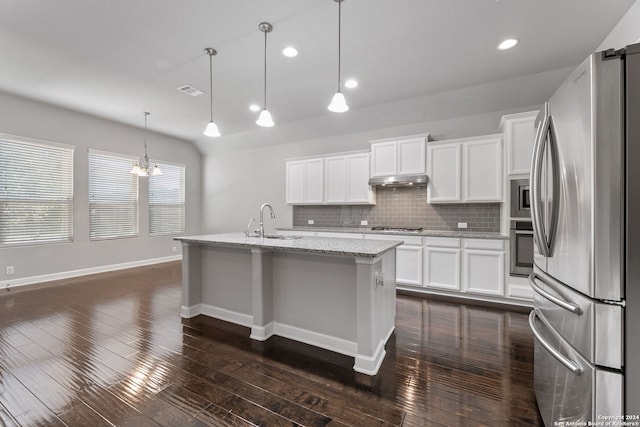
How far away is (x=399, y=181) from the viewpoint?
4.54m

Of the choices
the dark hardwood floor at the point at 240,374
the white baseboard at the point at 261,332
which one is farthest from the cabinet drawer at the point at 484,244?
the white baseboard at the point at 261,332

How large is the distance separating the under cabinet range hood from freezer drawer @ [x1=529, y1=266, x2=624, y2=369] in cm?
318

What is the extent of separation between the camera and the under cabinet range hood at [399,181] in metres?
4.41

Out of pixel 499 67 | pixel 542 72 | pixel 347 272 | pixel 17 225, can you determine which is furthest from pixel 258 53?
pixel 17 225

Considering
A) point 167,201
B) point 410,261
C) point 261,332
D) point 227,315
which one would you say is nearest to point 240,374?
point 261,332

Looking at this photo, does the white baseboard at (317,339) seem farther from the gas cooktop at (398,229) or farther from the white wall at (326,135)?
the white wall at (326,135)

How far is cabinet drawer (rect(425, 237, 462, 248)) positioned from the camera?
3.96m

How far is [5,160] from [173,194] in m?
2.97

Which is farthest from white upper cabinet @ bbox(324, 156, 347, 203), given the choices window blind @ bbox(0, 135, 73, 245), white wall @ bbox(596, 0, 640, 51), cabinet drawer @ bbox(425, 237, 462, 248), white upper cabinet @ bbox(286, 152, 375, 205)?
window blind @ bbox(0, 135, 73, 245)

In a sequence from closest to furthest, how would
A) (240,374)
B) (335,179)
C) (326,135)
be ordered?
1. (240,374)
2. (335,179)
3. (326,135)

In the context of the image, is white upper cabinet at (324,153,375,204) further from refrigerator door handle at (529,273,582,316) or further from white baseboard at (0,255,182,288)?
white baseboard at (0,255,182,288)

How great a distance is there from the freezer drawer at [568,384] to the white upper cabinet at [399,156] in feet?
10.2

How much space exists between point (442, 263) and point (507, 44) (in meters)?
2.78

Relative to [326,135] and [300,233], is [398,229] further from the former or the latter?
[326,135]
